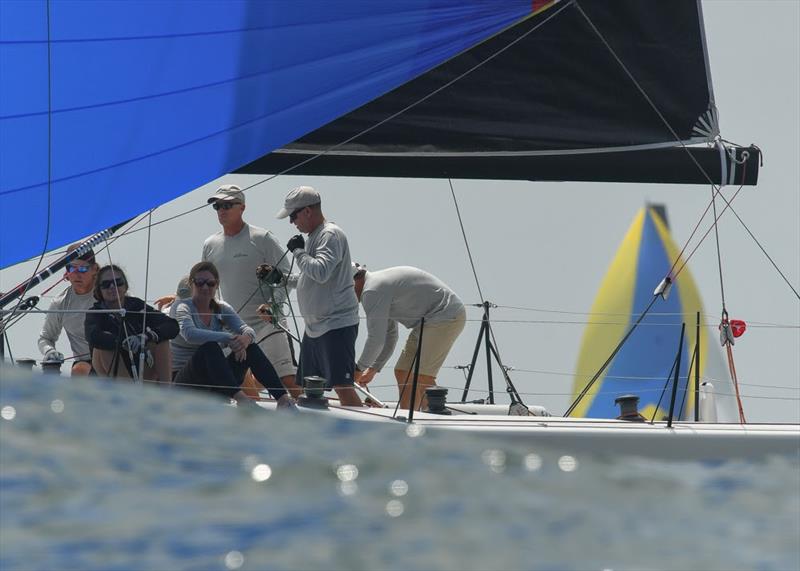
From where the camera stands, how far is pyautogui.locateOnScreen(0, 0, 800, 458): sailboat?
5.90m

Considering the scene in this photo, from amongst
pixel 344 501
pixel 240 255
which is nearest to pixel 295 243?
pixel 240 255

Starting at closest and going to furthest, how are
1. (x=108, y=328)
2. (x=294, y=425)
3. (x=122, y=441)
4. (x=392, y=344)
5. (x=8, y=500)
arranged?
(x=8, y=500) → (x=122, y=441) → (x=294, y=425) → (x=108, y=328) → (x=392, y=344)

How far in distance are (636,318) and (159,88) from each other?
10727 millimetres

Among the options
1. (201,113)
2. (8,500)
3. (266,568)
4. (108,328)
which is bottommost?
(266,568)

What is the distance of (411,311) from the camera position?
6.77m

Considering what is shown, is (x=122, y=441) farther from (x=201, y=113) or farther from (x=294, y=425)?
(x=201, y=113)

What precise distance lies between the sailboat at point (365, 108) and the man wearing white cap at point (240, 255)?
6.7 inches

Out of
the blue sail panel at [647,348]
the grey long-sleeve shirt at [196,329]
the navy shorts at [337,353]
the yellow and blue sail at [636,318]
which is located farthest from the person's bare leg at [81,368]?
the yellow and blue sail at [636,318]

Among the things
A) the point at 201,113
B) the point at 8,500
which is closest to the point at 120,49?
the point at 201,113

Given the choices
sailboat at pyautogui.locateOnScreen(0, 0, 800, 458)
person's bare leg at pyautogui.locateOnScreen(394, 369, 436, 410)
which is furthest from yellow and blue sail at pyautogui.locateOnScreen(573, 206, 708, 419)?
person's bare leg at pyautogui.locateOnScreen(394, 369, 436, 410)

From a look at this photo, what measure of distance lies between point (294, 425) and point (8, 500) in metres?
0.63

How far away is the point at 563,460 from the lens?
2.72m

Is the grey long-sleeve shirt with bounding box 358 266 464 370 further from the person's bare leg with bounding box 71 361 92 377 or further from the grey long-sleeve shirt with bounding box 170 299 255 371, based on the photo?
the person's bare leg with bounding box 71 361 92 377

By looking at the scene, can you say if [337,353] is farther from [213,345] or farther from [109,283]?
[109,283]
